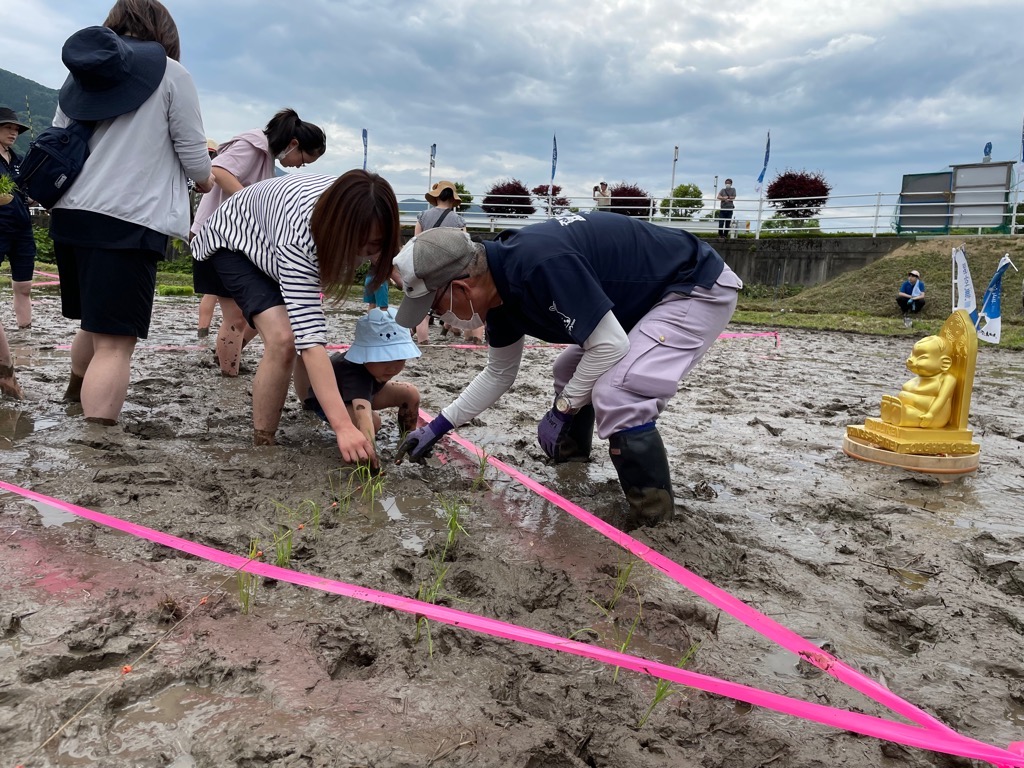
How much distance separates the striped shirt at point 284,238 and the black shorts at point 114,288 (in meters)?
0.34

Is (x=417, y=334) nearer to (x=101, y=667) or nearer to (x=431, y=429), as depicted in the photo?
(x=431, y=429)

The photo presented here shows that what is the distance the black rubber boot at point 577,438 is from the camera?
3830mm

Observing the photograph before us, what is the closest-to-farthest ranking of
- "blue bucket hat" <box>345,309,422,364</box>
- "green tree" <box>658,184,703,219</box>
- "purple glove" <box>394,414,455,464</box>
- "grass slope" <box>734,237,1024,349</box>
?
"purple glove" <box>394,414,455,464</box>
"blue bucket hat" <box>345,309,422,364</box>
"grass slope" <box>734,237,1024,349</box>
"green tree" <box>658,184,703,219</box>

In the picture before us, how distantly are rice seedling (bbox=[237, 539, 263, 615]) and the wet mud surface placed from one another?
0.11 ft

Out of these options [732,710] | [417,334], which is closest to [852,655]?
[732,710]

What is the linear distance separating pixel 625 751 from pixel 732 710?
335mm

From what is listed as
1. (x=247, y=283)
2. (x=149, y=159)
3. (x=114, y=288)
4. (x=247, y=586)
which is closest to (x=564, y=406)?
(x=247, y=586)

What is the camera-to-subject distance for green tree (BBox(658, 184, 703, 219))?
23.5m

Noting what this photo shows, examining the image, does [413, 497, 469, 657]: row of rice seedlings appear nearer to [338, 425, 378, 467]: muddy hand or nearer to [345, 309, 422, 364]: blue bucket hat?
[338, 425, 378, 467]: muddy hand

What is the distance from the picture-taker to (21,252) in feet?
21.2

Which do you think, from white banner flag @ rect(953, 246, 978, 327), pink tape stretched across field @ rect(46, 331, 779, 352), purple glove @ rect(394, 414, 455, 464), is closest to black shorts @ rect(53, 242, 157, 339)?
purple glove @ rect(394, 414, 455, 464)

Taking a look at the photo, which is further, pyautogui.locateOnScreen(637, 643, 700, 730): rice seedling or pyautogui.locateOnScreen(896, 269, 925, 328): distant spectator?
pyautogui.locateOnScreen(896, 269, 925, 328): distant spectator

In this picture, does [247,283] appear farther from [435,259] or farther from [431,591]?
[431,591]

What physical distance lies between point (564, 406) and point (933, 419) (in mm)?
2389
